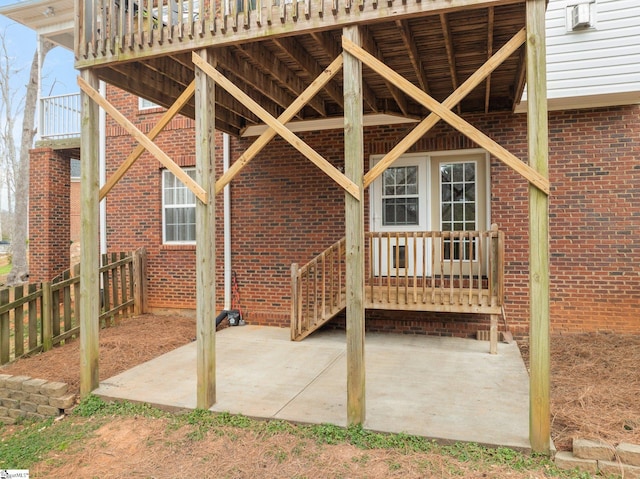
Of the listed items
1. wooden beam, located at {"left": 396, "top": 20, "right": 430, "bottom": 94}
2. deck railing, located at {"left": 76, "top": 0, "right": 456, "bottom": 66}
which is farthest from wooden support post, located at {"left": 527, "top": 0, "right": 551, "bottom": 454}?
wooden beam, located at {"left": 396, "top": 20, "right": 430, "bottom": 94}

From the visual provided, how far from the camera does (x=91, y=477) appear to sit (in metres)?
3.13

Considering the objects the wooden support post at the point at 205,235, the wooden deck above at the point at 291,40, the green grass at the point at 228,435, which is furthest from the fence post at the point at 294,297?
the green grass at the point at 228,435

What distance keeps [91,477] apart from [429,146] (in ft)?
19.9

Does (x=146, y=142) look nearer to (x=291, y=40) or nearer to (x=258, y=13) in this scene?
(x=258, y=13)

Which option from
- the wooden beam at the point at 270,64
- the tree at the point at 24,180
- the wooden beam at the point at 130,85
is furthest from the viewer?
the tree at the point at 24,180

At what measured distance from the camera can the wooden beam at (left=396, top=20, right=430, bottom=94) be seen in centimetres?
383

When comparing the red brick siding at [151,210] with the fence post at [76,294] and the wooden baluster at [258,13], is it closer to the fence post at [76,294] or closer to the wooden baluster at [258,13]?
the fence post at [76,294]

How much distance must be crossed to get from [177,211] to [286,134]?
18.0 ft

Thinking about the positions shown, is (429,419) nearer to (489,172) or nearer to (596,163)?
(489,172)

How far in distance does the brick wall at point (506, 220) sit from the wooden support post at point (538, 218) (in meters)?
3.55

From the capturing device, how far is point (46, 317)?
6.00 metres

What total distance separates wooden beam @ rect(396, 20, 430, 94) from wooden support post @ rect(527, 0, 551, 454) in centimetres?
106

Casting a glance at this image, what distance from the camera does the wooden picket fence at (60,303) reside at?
5.53 metres

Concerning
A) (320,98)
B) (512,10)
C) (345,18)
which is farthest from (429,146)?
Answer: (345,18)
